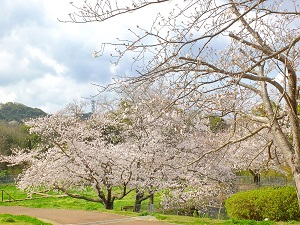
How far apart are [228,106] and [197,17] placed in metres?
3.10

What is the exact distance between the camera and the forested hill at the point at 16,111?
59.1 m

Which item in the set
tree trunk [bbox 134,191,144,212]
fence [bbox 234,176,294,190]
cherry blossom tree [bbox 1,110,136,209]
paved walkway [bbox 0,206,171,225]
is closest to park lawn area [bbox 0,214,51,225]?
paved walkway [bbox 0,206,171,225]

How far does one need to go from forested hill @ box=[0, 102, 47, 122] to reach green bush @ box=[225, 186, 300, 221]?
51.6m

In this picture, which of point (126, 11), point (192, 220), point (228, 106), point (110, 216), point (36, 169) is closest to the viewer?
point (126, 11)

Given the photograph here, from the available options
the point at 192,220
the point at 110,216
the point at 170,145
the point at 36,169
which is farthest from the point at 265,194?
the point at 36,169

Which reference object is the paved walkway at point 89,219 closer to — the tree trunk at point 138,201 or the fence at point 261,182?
the tree trunk at point 138,201

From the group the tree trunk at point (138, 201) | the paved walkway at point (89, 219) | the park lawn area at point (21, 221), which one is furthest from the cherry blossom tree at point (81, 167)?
the park lawn area at point (21, 221)

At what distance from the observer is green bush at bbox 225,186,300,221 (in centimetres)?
1032

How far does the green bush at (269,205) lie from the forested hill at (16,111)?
51.6 metres

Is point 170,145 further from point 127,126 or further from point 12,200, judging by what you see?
point 12,200

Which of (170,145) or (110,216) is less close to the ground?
(170,145)

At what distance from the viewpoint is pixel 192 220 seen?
34.4 ft

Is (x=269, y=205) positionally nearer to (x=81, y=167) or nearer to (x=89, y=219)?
(x=89, y=219)

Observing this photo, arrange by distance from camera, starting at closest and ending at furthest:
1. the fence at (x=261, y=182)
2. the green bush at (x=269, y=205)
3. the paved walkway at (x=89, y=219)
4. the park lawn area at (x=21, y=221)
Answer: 1. the green bush at (x=269, y=205)
2. the park lawn area at (x=21, y=221)
3. the paved walkway at (x=89, y=219)
4. the fence at (x=261, y=182)
